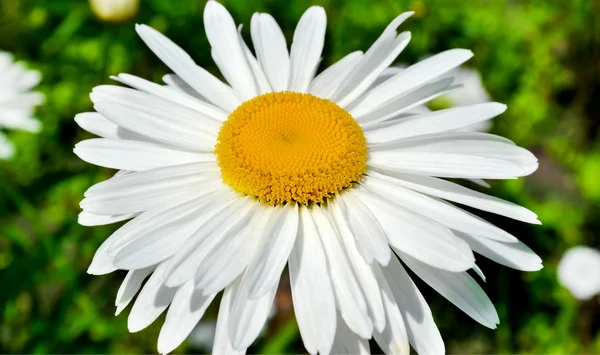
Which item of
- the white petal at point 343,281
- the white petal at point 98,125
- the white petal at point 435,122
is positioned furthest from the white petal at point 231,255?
the white petal at point 98,125

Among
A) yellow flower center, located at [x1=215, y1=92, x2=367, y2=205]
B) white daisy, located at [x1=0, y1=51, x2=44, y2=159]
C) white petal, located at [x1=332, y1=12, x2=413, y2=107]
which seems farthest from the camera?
white daisy, located at [x1=0, y1=51, x2=44, y2=159]

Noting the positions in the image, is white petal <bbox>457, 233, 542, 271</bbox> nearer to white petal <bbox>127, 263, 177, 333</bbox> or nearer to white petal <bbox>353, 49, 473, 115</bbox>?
white petal <bbox>353, 49, 473, 115</bbox>

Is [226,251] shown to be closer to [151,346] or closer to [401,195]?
[401,195]

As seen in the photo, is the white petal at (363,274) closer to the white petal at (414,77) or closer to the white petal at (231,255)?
the white petal at (231,255)

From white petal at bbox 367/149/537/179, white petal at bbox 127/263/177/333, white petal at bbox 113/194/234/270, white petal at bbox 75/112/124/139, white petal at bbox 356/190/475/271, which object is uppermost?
white petal at bbox 75/112/124/139

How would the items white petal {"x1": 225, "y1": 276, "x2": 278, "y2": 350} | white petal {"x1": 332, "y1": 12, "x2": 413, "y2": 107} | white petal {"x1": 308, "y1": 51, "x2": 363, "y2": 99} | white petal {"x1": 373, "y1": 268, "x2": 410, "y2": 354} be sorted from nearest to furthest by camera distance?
white petal {"x1": 225, "y1": 276, "x2": 278, "y2": 350} → white petal {"x1": 373, "y1": 268, "x2": 410, "y2": 354} → white petal {"x1": 332, "y1": 12, "x2": 413, "y2": 107} → white petal {"x1": 308, "y1": 51, "x2": 363, "y2": 99}

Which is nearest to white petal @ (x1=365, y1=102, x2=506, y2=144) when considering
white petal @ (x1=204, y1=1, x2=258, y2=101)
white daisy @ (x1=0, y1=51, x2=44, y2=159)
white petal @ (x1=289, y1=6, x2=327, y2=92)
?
white petal @ (x1=289, y1=6, x2=327, y2=92)
